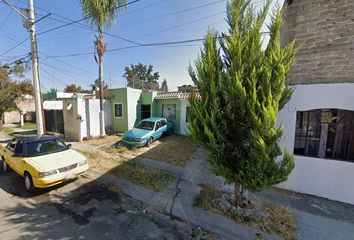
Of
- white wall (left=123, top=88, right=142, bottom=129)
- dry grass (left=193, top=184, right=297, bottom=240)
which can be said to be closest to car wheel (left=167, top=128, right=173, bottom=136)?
white wall (left=123, top=88, right=142, bottom=129)

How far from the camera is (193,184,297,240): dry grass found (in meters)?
3.87

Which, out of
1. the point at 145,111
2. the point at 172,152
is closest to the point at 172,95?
the point at 145,111

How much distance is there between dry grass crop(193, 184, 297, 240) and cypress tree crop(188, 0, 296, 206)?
2.90ft

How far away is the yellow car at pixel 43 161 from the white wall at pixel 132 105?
7364 millimetres

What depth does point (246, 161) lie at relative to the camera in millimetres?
3803

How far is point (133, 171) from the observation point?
6816 mm

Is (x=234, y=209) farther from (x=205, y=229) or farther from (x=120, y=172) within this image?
(x=120, y=172)

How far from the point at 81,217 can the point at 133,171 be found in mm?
2739

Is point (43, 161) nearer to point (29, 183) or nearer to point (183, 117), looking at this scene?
point (29, 183)

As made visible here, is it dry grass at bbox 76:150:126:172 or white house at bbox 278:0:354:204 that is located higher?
white house at bbox 278:0:354:204

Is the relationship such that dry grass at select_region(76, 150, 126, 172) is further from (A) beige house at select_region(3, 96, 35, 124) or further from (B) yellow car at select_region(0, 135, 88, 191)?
(A) beige house at select_region(3, 96, 35, 124)

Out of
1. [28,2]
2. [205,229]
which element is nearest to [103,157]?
[205,229]

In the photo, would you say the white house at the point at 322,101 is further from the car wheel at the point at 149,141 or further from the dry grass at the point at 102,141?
the dry grass at the point at 102,141

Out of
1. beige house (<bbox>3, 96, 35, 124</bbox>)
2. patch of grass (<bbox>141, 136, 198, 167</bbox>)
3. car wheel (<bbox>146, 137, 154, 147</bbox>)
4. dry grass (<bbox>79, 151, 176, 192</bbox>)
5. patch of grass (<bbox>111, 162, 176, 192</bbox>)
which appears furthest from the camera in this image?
beige house (<bbox>3, 96, 35, 124</bbox>)
